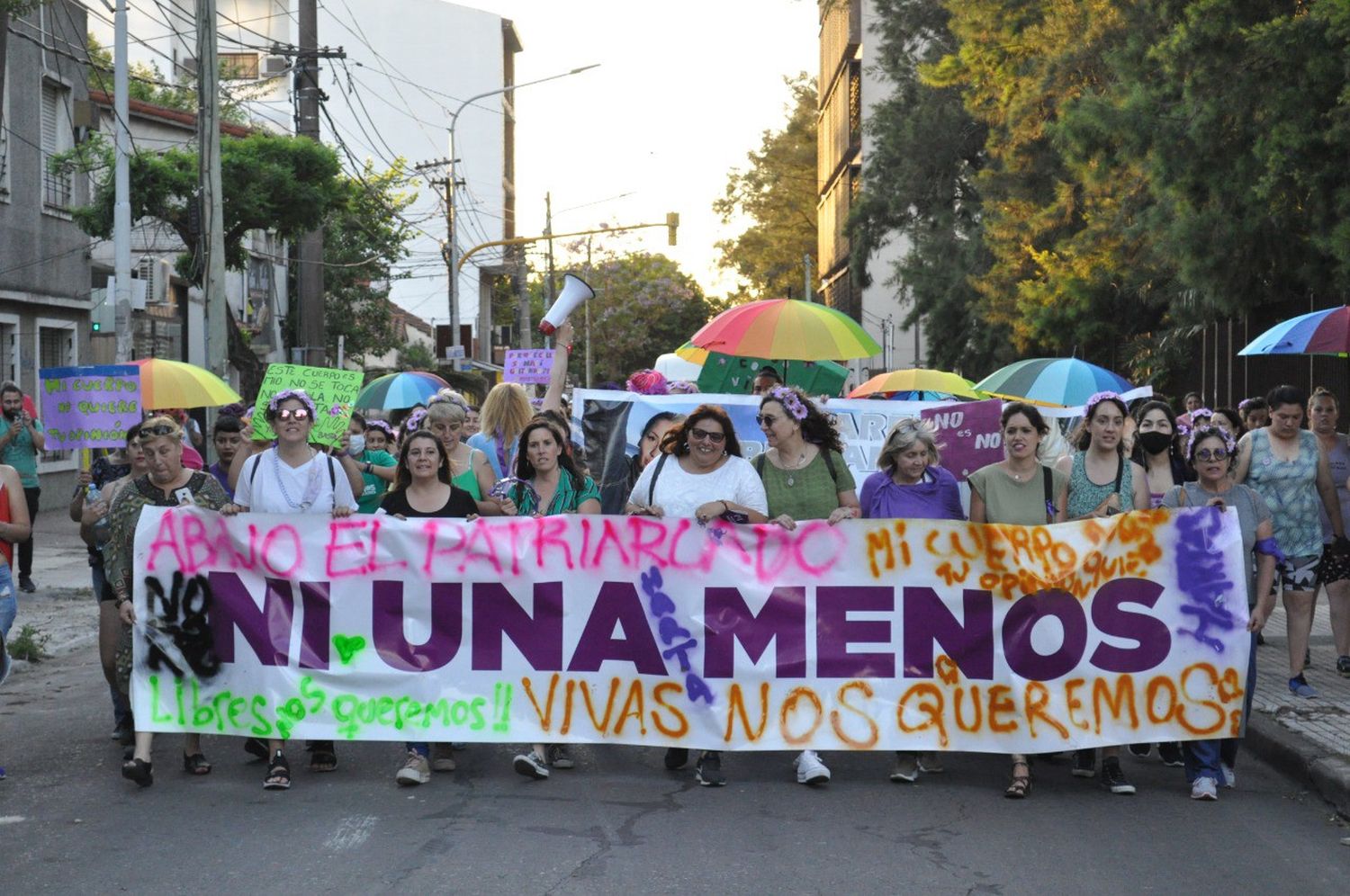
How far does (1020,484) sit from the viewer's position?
7.57m

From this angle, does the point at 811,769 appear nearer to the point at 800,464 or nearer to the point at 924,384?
the point at 800,464

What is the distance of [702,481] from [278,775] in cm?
227

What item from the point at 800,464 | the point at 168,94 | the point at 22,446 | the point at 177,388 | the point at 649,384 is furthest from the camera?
the point at 168,94

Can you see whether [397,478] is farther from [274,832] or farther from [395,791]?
[274,832]

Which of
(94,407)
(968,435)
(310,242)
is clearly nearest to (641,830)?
(968,435)

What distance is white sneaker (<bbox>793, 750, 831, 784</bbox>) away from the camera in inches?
284

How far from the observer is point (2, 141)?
2264 cm

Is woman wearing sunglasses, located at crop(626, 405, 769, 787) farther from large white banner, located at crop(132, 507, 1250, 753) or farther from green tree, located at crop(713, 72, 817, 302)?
green tree, located at crop(713, 72, 817, 302)

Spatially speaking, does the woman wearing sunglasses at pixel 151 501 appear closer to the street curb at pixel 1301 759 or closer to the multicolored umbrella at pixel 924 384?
the street curb at pixel 1301 759

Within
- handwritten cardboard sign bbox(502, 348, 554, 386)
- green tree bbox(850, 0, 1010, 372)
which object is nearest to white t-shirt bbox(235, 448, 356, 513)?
handwritten cardboard sign bbox(502, 348, 554, 386)

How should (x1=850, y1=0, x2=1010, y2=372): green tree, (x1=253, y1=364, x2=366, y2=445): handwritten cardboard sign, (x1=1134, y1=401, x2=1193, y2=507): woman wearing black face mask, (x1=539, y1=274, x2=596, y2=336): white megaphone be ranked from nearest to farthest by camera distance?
(x1=1134, y1=401, x2=1193, y2=507): woman wearing black face mask
(x1=253, y1=364, x2=366, y2=445): handwritten cardboard sign
(x1=539, y1=274, x2=596, y2=336): white megaphone
(x1=850, y1=0, x2=1010, y2=372): green tree

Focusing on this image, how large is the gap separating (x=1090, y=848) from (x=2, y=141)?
20417 millimetres

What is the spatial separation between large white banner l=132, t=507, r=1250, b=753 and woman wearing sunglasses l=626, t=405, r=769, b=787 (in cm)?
10

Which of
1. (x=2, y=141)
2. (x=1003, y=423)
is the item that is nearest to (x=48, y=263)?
(x=2, y=141)
